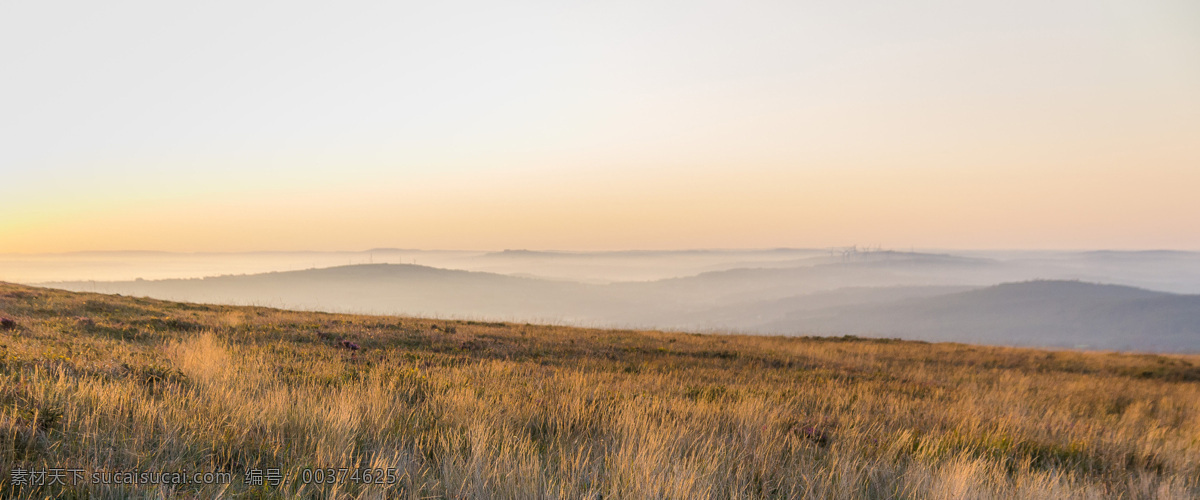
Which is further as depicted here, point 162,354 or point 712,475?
point 162,354

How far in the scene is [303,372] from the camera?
7.62 metres

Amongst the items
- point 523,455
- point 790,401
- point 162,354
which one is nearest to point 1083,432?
point 790,401

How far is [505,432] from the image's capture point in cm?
448

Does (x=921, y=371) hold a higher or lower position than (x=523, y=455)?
lower

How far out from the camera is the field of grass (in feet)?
11.4

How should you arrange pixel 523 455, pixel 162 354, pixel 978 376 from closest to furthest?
pixel 523 455, pixel 162 354, pixel 978 376

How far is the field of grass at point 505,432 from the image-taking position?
3488 mm

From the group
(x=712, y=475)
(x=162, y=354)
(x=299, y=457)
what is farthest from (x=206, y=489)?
(x=162, y=354)

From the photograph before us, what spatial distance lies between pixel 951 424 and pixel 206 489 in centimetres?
892

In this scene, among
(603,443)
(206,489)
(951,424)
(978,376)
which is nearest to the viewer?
(206,489)

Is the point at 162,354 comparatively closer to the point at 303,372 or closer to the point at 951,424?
the point at 303,372

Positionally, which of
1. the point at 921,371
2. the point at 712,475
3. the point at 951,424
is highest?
the point at 712,475

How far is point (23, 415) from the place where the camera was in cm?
377

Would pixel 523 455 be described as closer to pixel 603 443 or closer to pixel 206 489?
pixel 603 443
